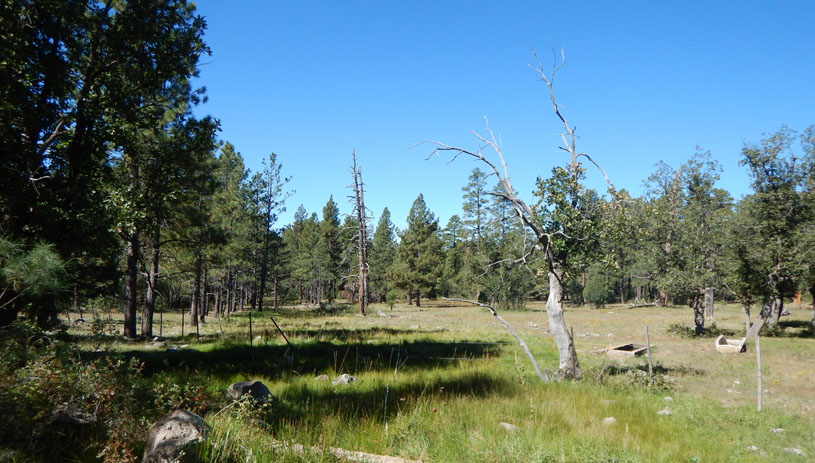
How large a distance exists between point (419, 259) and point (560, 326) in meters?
37.5

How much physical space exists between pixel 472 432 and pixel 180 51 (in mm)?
10897

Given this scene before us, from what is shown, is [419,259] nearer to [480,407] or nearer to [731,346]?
[731,346]

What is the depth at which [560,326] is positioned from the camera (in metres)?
10.5

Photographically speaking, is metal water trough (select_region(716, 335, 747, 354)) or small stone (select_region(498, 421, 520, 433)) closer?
small stone (select_region(498, 421, 520, 433))

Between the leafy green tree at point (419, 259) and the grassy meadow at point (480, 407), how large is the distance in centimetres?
3300

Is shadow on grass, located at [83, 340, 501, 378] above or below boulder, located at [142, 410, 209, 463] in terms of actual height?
below

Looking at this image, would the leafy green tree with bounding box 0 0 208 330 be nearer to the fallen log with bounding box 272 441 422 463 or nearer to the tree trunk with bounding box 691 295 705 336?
the fallen log with bounding box 272 441 422 463

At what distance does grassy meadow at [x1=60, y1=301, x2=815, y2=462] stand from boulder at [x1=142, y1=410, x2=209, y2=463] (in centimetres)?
15

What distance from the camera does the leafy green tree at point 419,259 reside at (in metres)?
47.5

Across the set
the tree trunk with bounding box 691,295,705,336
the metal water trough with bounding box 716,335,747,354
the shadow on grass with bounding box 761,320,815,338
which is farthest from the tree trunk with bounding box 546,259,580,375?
the shadow on grass with bounding box 761,320,815,338

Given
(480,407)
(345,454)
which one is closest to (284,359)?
(480,407)

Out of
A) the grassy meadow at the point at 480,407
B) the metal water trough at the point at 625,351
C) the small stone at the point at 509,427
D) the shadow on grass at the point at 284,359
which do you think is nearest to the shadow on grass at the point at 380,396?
the grassy meadow at the point at 480,407

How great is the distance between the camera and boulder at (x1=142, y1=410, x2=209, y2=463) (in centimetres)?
363

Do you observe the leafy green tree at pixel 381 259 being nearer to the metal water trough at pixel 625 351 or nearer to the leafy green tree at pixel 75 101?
the metal water trough at pixel 625 351
